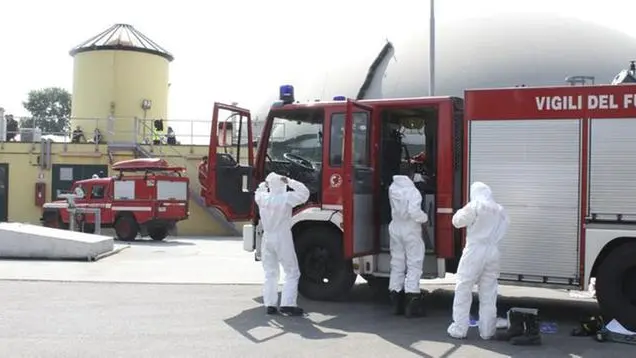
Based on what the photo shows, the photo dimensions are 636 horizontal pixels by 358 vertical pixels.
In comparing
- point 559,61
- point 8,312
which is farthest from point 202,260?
point 559,61

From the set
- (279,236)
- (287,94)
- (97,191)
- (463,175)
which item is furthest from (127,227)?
(463,175)

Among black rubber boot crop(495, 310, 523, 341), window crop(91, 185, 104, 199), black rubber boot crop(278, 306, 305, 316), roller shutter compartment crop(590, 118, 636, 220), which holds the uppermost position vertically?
roller shutter compartment crop(590, 118, 636, 220)

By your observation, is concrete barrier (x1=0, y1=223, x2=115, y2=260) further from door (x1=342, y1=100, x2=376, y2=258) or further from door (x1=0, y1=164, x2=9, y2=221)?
door (x1=0, y1=164, x2=9, y2=221)

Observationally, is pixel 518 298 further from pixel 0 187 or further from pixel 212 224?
pixel 0 187

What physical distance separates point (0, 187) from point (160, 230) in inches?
344

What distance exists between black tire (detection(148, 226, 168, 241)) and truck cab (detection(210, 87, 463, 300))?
1251 cm

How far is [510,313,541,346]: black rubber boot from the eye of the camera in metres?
7.26

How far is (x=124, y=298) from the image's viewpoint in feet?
33.1

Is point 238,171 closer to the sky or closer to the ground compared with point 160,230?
closer to the sky

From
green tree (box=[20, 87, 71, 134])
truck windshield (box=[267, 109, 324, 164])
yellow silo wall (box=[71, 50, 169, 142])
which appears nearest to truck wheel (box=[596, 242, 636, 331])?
truck windshield (box=[267, 109, 324, 164])

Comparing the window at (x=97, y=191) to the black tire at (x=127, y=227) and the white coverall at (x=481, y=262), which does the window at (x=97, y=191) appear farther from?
the white coverall at (x=481, y=262)

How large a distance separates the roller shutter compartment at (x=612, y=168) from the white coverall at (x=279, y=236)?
3476 millimetres

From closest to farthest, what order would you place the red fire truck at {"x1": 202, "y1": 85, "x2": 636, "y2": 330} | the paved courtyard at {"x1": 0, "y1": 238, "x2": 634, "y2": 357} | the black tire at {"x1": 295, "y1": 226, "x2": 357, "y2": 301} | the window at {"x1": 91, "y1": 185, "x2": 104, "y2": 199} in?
the paved courtyard at {"x1": 0, "y1": 238, "x2": 634, "y2": 357} → the red fire truck at {"x1": 202, "y1": 85, "x2": 636, "y2": 330} → the black tire at {"x1": 295, "y1": 226, "x2": 357, "y2": 301} → the window at {"x1": 91, "y1": 185, "x2": 104, "y2": 199}

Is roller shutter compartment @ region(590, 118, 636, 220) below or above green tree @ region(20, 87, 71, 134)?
below
